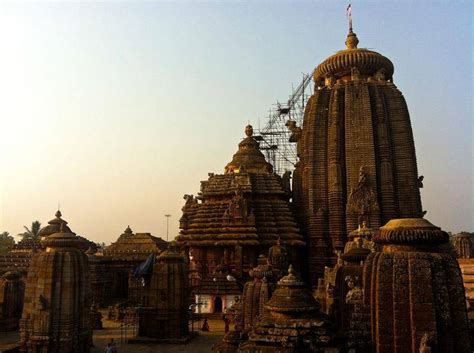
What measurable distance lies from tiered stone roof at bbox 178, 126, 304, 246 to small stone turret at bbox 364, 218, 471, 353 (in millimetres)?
27936

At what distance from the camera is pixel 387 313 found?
376 inches

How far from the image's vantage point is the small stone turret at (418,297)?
9234 mm

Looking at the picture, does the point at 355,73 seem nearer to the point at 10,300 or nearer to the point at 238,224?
the point at 238,224

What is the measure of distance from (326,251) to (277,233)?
436 cm

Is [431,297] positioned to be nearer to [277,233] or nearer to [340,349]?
[340,349]

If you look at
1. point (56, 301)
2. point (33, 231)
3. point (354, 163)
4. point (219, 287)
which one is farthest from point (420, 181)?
point (33, 231)

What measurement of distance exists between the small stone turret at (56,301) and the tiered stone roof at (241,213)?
18.7m

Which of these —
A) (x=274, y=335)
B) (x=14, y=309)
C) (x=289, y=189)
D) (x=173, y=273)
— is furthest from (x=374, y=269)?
(x=289, y=189)

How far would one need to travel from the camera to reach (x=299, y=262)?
Answer: 3984 cm

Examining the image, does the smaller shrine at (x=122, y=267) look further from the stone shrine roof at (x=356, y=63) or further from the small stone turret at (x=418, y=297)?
the small stone turret at (x=418, y=297)

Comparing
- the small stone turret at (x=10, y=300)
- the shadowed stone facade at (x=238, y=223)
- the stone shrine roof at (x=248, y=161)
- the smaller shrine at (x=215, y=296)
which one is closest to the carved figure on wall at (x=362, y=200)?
the shadowed stone facade at (x=238, y=223)

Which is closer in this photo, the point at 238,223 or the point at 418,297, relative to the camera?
the point at 418,297

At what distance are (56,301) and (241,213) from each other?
2114 centimetres

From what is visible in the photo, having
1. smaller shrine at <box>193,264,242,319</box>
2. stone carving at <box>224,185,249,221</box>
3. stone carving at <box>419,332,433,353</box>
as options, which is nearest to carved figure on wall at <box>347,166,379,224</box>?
stone carving at <box>224,185,249,221</box>
